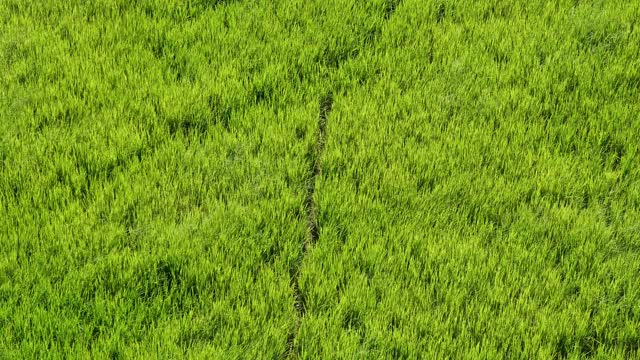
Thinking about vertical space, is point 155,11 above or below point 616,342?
above

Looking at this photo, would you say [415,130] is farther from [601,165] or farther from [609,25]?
[609,25]

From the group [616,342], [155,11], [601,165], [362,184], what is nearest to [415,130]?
[362,184]

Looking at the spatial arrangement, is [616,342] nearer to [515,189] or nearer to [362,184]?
[515,189]

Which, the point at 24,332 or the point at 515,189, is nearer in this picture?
the point at 24,332

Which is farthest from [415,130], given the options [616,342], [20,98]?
[20,98]

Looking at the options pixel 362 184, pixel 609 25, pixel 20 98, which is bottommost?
pixel 362 184

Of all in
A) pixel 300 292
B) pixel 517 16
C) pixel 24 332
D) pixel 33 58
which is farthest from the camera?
pixel 517 16

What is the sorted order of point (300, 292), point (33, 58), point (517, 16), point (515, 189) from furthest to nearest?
point (517, 16) < point (33, 58) < point (515, 189) < point (300, 292)
